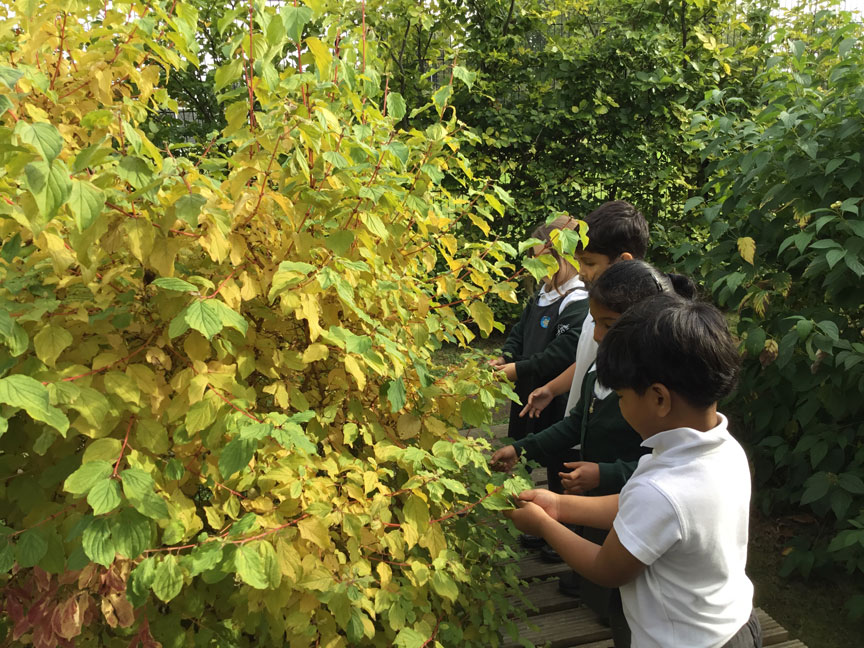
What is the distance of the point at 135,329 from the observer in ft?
4.63

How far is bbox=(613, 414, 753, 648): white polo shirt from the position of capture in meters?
1.33

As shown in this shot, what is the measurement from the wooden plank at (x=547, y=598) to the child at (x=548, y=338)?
0.39m

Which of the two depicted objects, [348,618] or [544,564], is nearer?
[348,618]

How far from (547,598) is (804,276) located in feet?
5.62

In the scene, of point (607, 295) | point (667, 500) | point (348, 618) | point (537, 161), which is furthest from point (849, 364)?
point (537, 161)

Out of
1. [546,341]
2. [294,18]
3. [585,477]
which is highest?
[294,18]

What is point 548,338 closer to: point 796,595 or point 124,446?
point 796,595

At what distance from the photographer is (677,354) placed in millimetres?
1377

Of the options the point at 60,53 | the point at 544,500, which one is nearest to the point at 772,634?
the point at 544,500

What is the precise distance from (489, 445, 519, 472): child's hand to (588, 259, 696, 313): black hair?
0.56 m

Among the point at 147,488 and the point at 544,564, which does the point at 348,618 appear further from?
the point at 544,564

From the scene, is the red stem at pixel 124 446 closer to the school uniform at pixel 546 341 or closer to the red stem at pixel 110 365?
the red stem at pixel 110 365

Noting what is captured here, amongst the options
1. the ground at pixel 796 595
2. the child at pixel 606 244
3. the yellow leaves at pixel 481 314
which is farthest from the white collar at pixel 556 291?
the yellow leaves at pixel 481 314

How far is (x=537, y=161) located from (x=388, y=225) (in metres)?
4.85
